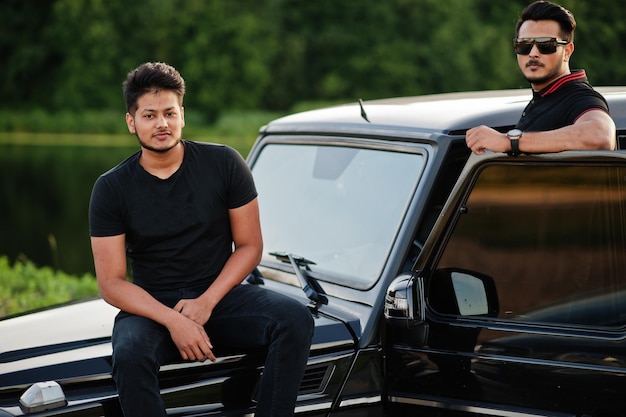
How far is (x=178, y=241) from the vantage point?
11.1ft

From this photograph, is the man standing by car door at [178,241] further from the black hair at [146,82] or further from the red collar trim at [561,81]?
the red collar trim at [561,81]

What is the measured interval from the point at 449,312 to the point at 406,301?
10.2 inches

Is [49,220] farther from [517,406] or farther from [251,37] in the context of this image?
[251,37]

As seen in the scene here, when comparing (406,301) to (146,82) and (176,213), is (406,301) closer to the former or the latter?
(176,213)

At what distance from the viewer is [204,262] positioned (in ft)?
11.2

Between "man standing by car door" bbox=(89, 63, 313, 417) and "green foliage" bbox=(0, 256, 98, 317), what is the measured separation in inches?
219

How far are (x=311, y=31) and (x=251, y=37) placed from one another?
354 cm

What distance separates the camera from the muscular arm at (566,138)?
3.11 m

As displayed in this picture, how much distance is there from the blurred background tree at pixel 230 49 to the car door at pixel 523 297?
43322 mm

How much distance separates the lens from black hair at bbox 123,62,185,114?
3373 mm

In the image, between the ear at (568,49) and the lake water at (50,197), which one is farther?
the lake water at (50,197)

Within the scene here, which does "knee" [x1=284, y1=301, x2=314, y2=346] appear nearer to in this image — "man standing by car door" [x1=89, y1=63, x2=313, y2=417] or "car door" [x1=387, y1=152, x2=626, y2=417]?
"man standing by car door" [x1=89, y1=63, x2=313, y2=417]

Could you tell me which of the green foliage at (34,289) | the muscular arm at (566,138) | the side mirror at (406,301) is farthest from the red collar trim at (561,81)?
the green foliage at (34,289)

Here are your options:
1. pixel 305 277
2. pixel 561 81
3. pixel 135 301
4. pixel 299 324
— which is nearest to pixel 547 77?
pixel 561 81
